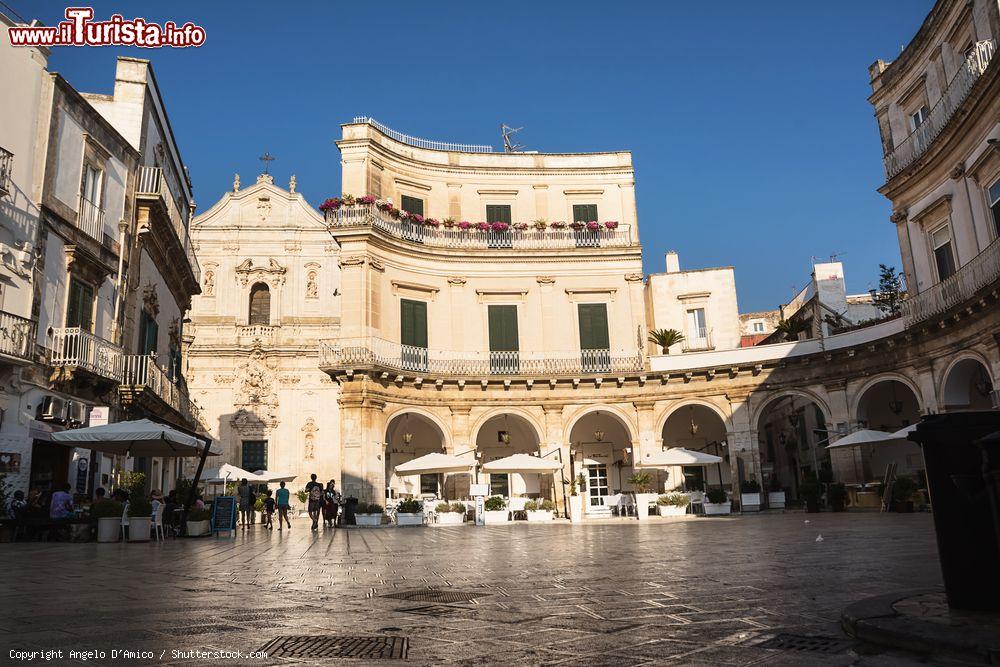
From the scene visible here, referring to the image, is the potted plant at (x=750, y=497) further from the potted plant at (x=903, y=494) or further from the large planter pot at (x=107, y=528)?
the large planter pot at (x=107, y=528)

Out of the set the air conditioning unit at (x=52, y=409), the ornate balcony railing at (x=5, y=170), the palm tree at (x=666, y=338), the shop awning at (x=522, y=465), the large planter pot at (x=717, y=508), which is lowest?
the large planter pot at (x=717, y=508)

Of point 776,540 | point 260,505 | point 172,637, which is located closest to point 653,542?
point 776,540

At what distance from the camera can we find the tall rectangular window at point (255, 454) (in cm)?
3778

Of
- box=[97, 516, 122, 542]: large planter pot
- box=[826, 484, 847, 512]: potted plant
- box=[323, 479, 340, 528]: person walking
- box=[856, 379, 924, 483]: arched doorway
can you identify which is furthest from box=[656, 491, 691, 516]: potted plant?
box=[97, 516, 122, 542]: large planter pot

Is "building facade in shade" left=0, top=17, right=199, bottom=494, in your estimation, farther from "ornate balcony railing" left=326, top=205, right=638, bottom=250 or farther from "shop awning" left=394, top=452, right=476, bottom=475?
"ornate balcony railing" left=326, top=205, right=638, bottom=250

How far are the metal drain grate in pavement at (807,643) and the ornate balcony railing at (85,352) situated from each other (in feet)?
56.5

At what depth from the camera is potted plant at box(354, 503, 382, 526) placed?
2468 cm

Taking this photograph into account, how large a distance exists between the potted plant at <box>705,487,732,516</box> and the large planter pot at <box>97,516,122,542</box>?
17942mm

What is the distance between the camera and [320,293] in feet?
133

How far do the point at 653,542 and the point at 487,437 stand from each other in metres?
18.3

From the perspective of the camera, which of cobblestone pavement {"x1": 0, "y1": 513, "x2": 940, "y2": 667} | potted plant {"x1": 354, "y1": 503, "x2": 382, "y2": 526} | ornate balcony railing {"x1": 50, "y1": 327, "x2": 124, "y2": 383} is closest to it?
cobblestone pavement {"x1": 0, "y1": 513, "x2": 940, "y2": 667}

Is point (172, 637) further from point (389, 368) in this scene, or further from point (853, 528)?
point (389, 368)

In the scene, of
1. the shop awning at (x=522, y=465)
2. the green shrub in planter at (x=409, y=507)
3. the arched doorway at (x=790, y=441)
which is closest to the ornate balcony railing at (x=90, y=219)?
the green shrub in planter at (x=409, y=507)

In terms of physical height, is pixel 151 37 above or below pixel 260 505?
above
